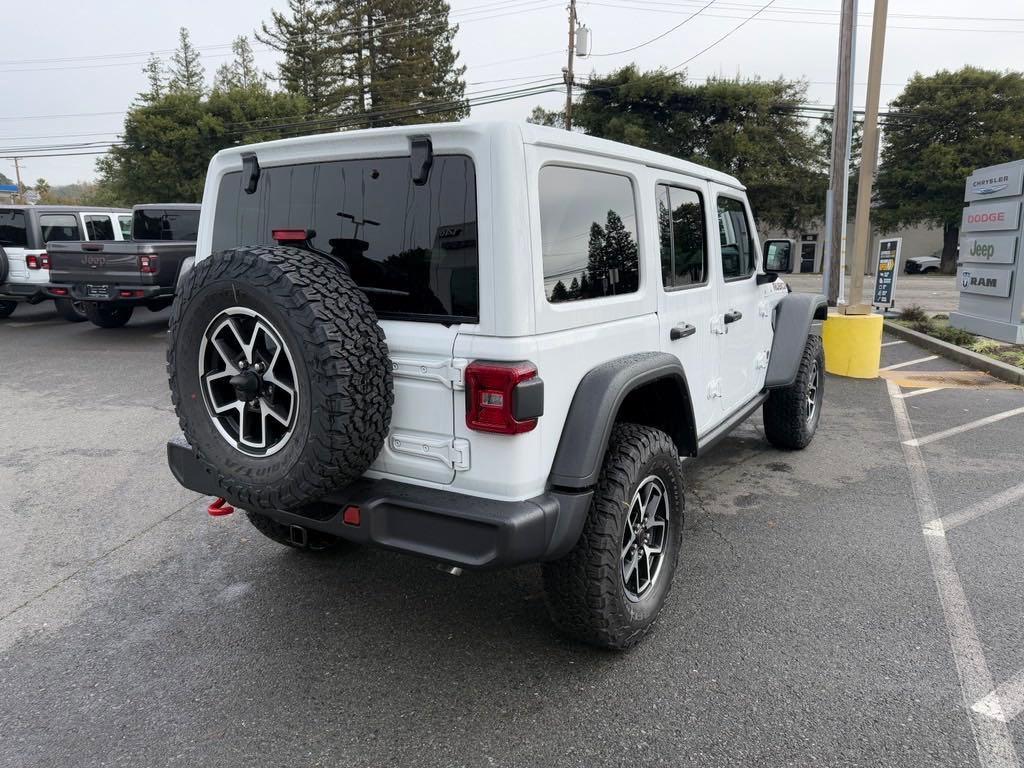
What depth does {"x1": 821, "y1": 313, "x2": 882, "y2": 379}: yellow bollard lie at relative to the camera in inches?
320

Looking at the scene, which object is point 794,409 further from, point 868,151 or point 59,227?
point 59,227

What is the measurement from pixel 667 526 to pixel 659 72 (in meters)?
37.1

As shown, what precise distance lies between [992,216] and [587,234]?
373 inches

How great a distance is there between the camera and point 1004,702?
256cm

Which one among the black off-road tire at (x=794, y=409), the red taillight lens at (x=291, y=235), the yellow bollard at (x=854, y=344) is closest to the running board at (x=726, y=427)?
the black off-road tire at (x=794, y=409)

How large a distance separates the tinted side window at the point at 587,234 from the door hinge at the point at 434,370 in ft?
1.33

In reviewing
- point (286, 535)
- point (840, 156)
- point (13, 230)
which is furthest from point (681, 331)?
point (13, 230)

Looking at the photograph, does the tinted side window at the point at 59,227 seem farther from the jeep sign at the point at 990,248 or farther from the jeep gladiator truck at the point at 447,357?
the jeep sign at the point at 990,248

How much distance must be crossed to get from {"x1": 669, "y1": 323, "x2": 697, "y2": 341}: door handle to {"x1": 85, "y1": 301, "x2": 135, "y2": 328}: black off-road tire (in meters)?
10.9

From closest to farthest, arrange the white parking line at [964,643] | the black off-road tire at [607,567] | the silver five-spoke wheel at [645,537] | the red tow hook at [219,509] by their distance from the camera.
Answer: the white parking line at [964,643]
the black off-road tire at [607,567]
the silver five-spoke wheel at [645,537]
the red tow hook at [219,509]

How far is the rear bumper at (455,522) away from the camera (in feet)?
7.52

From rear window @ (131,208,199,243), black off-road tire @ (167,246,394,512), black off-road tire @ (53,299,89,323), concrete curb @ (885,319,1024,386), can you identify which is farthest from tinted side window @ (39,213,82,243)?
concrete curb @ (885,319,1024,386)

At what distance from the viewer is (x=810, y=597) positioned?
3305 millimetres

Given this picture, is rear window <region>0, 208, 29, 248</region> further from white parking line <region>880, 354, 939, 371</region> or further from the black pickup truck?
white parking line <region>880, 354, 939, 371</region>
